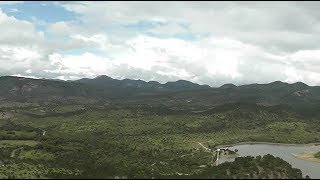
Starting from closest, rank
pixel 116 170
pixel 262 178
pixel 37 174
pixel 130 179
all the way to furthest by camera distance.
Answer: pixel 130 179
pixel 262 178
pixel 37 174
pixel 116 170

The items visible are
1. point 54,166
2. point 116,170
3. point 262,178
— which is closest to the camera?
point 262,178

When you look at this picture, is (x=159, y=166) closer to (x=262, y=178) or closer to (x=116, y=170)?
(x=116, y=170)

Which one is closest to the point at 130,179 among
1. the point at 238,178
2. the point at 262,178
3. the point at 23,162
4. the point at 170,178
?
the point at 170,178

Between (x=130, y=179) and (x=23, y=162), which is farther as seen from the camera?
(x=23, y=162)

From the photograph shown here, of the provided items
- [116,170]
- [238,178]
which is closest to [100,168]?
[116,170]

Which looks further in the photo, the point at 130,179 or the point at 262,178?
the point at 262,178

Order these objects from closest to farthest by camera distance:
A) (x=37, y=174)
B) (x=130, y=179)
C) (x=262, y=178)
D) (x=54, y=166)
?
(x=130, y=179) → (x=262, y=178) → (x=37, y=174) → (x=54, y=166)

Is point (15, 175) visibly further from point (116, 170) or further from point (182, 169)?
point (182, 169)

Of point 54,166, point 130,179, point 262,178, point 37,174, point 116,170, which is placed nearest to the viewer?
point 130,179

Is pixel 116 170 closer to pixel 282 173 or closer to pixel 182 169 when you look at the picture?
pixel 182 169
